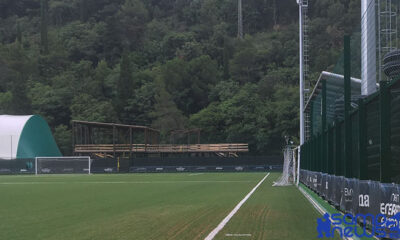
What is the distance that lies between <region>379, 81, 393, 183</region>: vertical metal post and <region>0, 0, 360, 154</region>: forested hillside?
55.4 metres

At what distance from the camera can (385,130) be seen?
8.93 meters

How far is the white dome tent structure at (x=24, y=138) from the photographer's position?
189 feet

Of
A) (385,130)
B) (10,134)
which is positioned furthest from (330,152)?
(10,134)

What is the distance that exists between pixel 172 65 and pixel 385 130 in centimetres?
8963

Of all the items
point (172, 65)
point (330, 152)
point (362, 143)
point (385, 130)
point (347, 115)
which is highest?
point (172, 65)

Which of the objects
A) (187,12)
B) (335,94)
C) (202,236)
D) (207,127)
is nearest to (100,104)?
(207,127)

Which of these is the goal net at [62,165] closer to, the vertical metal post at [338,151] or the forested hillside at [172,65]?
the forested hillside at [172,65]

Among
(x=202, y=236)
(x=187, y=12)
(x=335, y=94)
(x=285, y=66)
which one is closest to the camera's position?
(x=202, y=236)

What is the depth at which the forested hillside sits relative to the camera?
8131 cm

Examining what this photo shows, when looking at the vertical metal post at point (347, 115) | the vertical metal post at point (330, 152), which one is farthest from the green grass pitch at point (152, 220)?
the vertical metal post at point (347, 115)

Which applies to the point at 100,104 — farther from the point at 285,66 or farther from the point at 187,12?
the point at 187,12

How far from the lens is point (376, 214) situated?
8477mm

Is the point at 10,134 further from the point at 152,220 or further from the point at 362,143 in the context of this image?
the point at 362,143

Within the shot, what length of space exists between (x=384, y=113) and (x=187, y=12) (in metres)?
130
